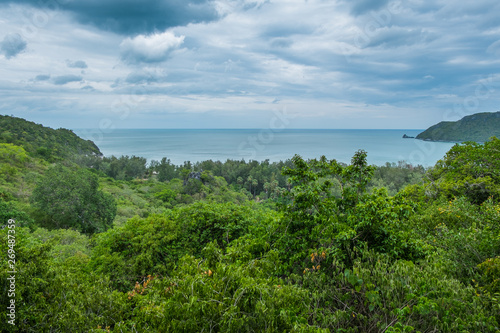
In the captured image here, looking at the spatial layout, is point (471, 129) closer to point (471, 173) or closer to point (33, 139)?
point (471, 173)

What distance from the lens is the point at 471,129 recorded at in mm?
88250

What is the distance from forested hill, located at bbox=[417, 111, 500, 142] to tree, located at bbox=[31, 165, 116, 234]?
89970 mm

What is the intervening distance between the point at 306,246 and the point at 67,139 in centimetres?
10411

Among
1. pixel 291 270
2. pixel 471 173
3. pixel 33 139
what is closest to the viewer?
pixel 291 270

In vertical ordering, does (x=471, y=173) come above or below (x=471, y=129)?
below

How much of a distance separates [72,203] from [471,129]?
Answer: 108 m

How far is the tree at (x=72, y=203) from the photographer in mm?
22875

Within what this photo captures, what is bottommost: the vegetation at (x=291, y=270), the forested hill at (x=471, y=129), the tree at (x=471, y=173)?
the vegetation at (x=291, y=270)

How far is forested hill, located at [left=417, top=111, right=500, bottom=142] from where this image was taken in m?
79.8

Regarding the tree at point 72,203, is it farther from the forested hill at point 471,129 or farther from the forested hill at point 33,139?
the forested hill at point 471,129

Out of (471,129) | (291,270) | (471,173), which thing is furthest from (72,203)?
(471,129)

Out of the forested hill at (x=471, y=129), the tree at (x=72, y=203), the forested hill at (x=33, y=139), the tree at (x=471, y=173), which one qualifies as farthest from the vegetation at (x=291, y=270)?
the forested hill at (x=471, y=129)

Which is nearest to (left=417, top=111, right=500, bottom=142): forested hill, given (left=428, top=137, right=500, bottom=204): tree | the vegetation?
(left=428, top=137, right=500, bottom=204): tree

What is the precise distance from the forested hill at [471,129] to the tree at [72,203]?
295 ft
